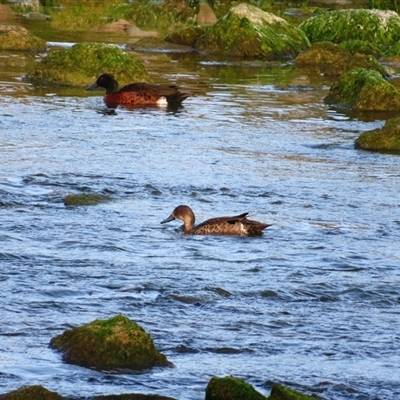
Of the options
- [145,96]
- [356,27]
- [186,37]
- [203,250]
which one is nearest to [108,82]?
[145,96]

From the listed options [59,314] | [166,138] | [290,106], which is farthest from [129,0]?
[59,314]

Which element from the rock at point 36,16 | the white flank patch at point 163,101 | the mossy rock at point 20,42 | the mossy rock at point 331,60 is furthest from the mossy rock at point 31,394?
the rock at point 36,16

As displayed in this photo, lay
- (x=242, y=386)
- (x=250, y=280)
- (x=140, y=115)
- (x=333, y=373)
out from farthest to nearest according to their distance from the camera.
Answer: (x=140, y=115)
(x=250, y=280)
(x=333, y=373)
(x=242, y=386)

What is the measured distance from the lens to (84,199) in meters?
12.3

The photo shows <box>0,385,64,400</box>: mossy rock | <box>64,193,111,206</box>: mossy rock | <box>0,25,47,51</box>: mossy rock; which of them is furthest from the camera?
<box>0,25,47,51</box>: mossy rock

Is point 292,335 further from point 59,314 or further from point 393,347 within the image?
point 59,314

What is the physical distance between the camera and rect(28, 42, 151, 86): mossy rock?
69.7ft

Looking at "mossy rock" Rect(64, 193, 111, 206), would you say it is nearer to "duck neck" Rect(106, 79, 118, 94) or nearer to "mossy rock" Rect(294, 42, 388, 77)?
"duck neck" Rect(106, 79, 118, 94)

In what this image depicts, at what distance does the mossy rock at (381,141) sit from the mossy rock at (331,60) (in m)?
7.61

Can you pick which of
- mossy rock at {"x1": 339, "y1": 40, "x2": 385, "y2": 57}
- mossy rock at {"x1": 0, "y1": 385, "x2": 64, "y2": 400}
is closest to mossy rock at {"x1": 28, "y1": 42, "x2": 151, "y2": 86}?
mossy rock at {"x1": 339, "y1": 40, "x2": 385, "y2": 57}

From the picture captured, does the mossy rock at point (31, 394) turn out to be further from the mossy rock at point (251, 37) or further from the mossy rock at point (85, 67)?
the mossy rock at point (251, 37)

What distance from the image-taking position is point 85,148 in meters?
15.4

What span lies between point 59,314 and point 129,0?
95.3ft

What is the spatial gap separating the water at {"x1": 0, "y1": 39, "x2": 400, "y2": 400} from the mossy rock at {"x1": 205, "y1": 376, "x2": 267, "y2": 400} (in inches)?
20.2
